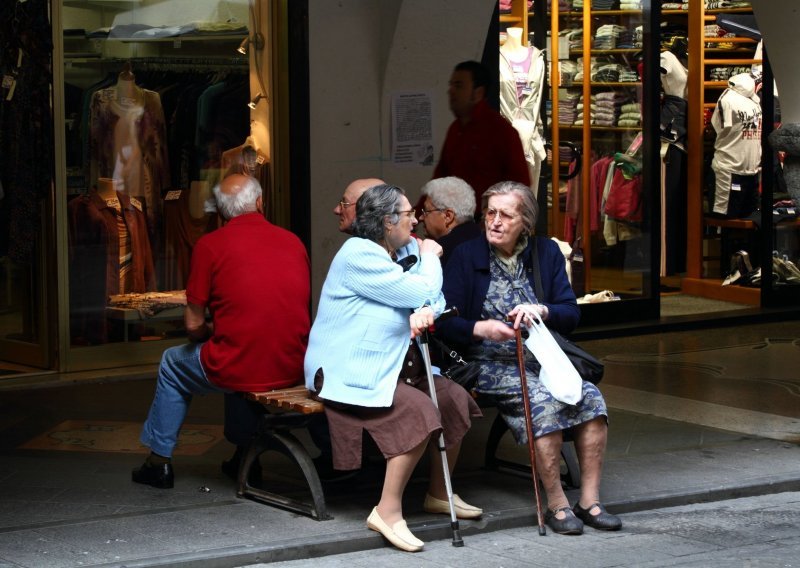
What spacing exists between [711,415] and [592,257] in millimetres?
3807

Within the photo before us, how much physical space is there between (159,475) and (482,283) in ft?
5.54

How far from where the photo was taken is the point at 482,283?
6.60m

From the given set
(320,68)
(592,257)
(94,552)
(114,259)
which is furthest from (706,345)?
(94,552)

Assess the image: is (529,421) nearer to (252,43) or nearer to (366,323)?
(366,323)

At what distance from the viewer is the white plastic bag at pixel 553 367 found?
6191 millimetres

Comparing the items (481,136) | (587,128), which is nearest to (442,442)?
(481,136)

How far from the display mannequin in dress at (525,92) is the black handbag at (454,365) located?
16.7 feet

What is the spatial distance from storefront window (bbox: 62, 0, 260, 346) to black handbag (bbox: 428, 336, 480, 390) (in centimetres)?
384

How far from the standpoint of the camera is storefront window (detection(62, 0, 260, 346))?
32.2 ft

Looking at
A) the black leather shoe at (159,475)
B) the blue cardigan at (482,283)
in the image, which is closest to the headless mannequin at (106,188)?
the black leather shoe at (159,475)

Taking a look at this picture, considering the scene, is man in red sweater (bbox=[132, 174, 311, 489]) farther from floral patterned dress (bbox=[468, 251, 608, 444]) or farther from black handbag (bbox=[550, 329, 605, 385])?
black handbag (bbox=[550, 329, 605, 385])

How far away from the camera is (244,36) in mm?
10352

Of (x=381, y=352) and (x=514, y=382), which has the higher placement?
(x=381, y=352)

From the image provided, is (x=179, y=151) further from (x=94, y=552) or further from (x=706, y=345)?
(x=94, y=552)
